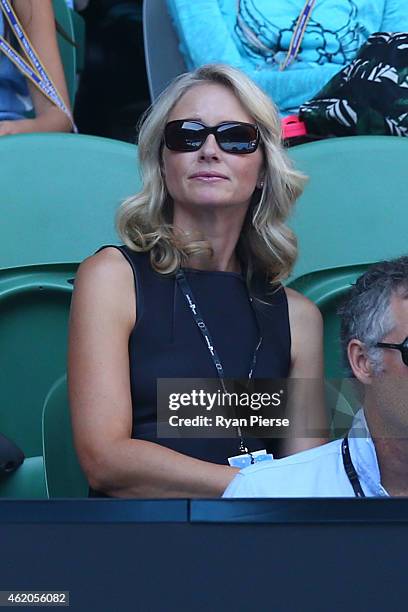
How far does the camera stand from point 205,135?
7.03 ft

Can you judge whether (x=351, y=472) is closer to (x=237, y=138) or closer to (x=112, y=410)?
(x=112, y=410)

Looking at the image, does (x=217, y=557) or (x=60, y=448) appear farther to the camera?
(x=60, y=448)

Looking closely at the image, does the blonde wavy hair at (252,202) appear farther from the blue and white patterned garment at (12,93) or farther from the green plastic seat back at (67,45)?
the green plastic seat back at (67,45)

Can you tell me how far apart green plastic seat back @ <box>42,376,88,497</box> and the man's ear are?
26.1 inches

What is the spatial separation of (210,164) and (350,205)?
0.53 meters

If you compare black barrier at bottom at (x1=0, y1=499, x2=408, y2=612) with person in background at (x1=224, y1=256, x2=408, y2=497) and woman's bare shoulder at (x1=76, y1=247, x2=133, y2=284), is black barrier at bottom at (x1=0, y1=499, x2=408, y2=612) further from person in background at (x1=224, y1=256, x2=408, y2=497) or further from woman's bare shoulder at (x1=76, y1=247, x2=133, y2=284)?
woman's bare shoulder at (x1=76, y1=247, x2=133, y2=284)

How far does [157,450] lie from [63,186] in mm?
855

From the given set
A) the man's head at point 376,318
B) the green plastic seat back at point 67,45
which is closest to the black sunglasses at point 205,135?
the man's head at point 376,318

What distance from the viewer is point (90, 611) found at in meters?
0.79

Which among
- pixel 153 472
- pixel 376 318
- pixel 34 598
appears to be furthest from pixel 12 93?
pixel 34 598

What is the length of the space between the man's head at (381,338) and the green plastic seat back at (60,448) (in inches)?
23.9

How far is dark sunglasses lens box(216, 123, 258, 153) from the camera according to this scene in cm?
215

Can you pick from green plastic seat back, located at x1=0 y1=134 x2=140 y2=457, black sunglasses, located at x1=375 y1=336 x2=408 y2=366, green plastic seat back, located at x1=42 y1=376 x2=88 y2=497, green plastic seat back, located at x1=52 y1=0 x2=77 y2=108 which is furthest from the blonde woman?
green plastic seat back, located at x1=52 y1=0 x2=77 y2=108

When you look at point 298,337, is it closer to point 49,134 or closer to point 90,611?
point 49,134
